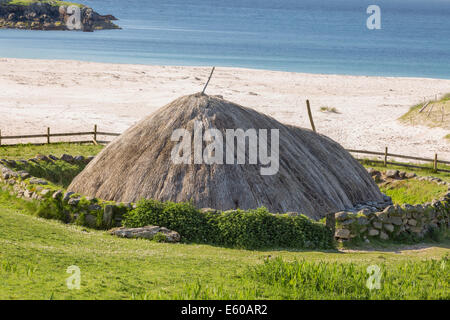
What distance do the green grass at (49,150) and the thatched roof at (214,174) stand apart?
712cm

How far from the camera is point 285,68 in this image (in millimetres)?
73750

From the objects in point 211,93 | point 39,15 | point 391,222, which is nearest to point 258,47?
point 39,15

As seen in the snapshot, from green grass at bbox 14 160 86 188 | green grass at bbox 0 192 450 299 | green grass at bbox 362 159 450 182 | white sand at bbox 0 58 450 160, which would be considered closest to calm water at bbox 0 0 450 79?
white sand at bbox 0 58 450 160

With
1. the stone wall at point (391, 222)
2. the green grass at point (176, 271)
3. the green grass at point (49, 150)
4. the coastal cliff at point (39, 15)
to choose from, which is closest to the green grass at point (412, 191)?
the stone wall at point (391, 222)

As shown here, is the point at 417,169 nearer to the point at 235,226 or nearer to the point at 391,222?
the point at 391,222

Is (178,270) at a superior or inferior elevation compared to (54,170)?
superior

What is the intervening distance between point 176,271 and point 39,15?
353 feet

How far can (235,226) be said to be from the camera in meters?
13.8

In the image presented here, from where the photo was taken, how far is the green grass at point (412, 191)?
760 inches

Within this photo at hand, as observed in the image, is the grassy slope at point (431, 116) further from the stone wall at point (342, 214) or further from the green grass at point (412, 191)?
the stone wall at point (342, 214)

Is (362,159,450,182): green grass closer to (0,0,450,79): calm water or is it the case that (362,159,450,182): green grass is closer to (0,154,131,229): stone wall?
(0,154,131,229): stone wall

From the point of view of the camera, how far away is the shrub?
45.2ft

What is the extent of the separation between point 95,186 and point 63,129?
64.7 ft
